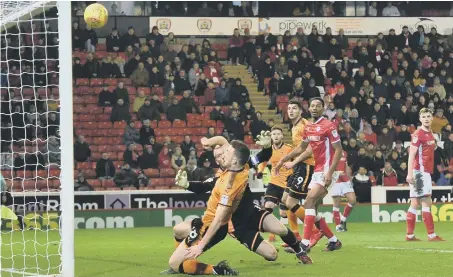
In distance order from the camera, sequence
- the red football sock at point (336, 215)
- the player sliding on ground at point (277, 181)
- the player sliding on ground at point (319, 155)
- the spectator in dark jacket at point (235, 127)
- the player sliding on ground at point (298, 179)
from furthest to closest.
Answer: the spectator in dark jacket at point (235, 127) < the red football sock at point (336, 215) < the player sliding on ground at point (277, 181) < the player sliding on ground at point (298, 179) < the player sliding on ground at point (319, 155)

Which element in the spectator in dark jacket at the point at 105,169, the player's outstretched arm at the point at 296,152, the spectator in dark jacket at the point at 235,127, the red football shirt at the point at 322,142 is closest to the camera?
the red football shirt at the point at 322,142

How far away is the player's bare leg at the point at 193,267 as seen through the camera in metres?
9.09

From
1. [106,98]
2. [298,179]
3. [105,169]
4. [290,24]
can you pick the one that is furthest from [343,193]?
[290,24]

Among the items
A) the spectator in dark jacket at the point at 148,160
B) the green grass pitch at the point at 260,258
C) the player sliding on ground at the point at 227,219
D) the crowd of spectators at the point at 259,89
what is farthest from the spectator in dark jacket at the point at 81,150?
the player sliding on ground at the point at 227,219

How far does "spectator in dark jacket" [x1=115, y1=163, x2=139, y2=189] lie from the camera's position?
2115cm

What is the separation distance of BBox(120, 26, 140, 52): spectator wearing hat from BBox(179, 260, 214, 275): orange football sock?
17.0m

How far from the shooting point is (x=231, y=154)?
29.4ft

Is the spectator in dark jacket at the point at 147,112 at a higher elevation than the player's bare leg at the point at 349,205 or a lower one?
higher

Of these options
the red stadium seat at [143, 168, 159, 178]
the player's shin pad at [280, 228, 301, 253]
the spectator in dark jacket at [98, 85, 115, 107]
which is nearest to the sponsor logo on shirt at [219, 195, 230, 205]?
the player's shin pad at [280, 228, 301, 253]

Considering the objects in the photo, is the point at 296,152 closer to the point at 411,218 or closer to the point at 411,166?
the point at 411,166

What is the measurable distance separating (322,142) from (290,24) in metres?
17.8

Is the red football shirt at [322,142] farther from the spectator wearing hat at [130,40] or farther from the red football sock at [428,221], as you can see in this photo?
the spectator wearing hat at [130,40]

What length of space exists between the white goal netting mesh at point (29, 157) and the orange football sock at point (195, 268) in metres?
1.49

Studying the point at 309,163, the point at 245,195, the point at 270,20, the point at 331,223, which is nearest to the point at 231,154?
the point at 245,195
